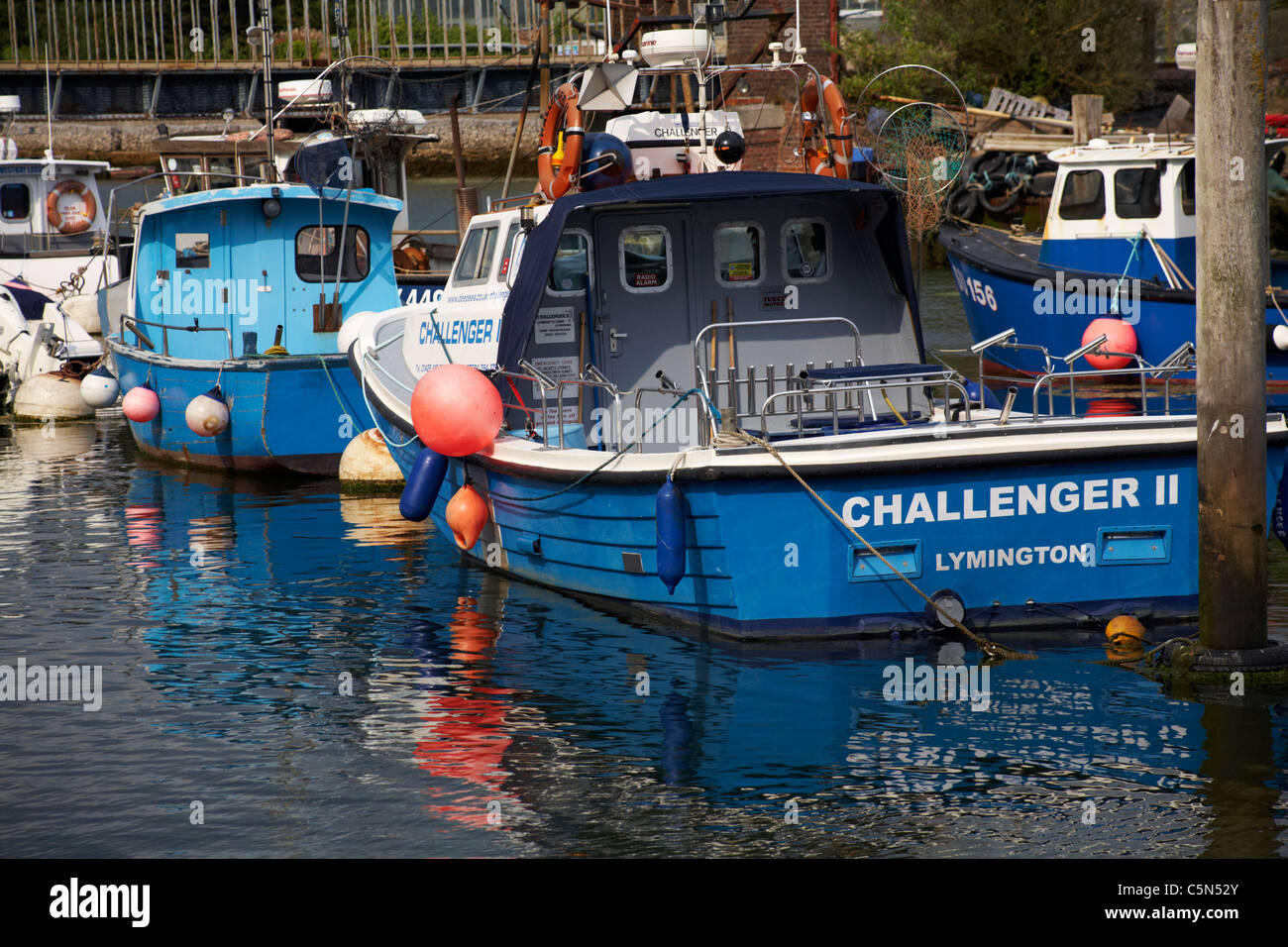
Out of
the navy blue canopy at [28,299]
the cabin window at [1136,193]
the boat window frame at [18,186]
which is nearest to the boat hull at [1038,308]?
the cabin window at [1136,193]

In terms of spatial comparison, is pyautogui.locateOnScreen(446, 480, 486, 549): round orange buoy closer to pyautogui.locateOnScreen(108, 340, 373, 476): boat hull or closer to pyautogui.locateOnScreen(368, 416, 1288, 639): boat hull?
pyautogui.locateOnScreen(368, 416, 1288, 639): boat hull

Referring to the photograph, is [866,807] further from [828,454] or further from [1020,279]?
[1020,279]

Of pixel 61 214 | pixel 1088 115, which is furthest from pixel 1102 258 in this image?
pixel 61 214

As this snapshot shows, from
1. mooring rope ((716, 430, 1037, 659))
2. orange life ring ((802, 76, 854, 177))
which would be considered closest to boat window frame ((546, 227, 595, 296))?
orange life ring ((802, 76, 854, 177))

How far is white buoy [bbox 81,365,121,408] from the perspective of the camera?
55.1 feet

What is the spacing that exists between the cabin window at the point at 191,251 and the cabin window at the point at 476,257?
18.6ft

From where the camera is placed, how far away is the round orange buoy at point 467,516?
9.73 metres

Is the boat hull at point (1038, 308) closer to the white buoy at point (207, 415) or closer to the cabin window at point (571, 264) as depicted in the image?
the cabin window at point (571, 264)

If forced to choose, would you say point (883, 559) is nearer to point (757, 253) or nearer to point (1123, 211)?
point (757, 253)

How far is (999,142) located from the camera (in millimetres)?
29156

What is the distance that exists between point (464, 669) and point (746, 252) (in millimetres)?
3485

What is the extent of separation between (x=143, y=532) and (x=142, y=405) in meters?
3.29

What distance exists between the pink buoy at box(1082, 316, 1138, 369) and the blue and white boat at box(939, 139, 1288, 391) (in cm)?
13
